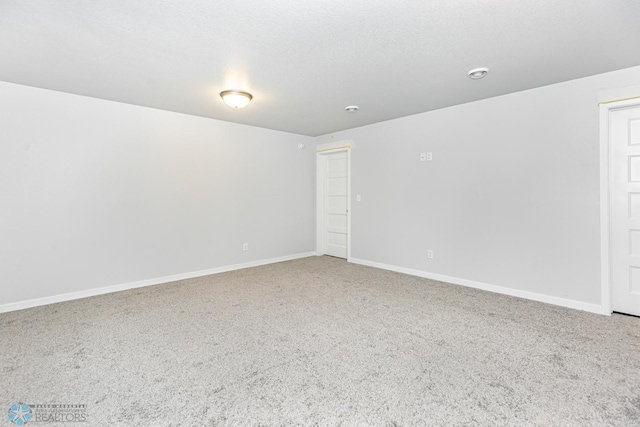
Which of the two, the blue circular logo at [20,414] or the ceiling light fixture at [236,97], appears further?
the ceiling light fixture at [236,97]

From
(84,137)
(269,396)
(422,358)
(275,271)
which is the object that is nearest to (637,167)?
(422,358)

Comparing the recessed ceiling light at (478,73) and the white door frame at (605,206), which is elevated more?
the recessed ceiling light at (478,73)

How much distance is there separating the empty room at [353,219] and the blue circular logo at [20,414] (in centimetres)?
2

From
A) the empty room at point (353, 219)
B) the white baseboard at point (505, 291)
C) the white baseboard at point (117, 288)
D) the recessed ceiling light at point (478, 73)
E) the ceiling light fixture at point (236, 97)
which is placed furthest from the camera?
the ceiling light fixture at point (236, 97)

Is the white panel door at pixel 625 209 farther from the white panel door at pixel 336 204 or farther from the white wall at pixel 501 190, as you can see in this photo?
the white panel door at pixel 336 204

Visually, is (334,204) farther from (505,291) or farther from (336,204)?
(505,291)

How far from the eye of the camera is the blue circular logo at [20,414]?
5.27 ft

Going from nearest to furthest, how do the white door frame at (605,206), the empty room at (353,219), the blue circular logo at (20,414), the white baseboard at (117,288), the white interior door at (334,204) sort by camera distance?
1. the blue circular logo at (20,414)
2. the empty room at (353,219)
3. the white door frame at (605,206)
4. the white baseboard at (117,288)
5. the white interior door at (334,204)

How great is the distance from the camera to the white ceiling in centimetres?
196

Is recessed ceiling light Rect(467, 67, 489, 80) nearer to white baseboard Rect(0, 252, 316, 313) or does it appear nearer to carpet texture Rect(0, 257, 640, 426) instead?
carpet texture Rect(0, 257, 640, 426)

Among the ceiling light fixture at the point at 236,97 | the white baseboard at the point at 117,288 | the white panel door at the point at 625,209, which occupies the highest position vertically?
the ceiling light fixture at the point at 236,97

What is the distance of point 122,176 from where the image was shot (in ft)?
12.8

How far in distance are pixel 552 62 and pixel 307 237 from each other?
4583mm

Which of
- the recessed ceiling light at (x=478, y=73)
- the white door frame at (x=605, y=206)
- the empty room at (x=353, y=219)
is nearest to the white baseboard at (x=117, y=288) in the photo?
the empty room at (x=353, y=219)
